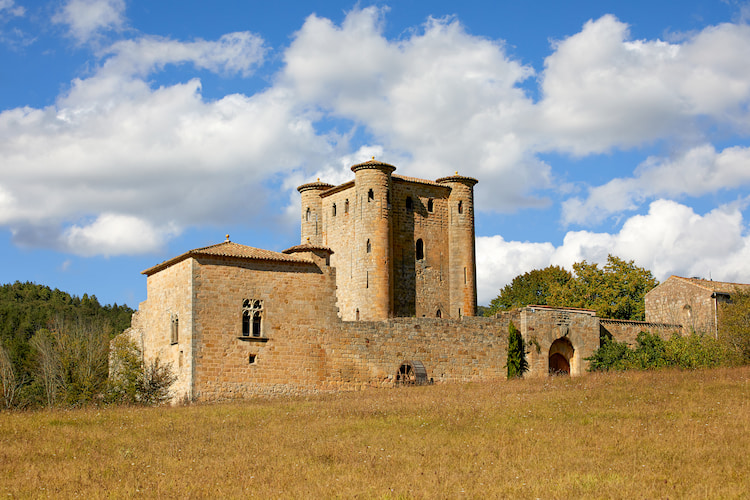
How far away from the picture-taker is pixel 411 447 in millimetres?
16656

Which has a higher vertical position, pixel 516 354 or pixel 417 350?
pixel 417 350

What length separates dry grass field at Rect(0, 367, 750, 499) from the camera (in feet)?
43.0

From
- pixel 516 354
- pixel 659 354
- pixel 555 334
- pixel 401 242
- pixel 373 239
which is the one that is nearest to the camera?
pixel 659 354

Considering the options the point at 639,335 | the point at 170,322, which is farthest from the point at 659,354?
the point at 170,322

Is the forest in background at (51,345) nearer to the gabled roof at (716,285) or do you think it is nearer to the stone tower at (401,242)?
the stone tower at (401,242)

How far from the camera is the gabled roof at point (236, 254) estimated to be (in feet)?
96.1

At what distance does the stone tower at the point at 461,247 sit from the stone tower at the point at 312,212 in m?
7.19

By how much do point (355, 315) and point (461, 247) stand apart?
285 inches

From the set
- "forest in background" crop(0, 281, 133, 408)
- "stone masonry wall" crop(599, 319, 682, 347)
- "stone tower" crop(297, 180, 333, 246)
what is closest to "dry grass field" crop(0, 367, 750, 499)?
"forest in background" crop(0, 281, 133, 408)

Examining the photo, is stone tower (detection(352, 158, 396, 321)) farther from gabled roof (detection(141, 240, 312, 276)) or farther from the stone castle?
gabled roof (detection(141, 240, 312, 276))

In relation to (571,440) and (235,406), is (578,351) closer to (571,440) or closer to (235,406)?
(235,406)

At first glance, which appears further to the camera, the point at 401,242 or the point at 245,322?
the point at 401,242

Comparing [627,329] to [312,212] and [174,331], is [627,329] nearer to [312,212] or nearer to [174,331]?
[312,212]

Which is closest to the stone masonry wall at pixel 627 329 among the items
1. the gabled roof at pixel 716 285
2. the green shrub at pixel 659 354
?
the green shrub at pixel 659 354
